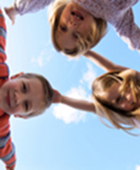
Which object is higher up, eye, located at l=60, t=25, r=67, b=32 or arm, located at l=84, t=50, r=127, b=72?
eye, located at l=60, t=25, r=67, b=32

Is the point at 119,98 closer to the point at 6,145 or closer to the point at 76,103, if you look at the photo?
the point at 76,103

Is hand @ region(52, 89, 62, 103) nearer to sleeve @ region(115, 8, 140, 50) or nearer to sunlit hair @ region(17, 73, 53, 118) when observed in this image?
sunlit hair @ region(17, 73, 53, 118)

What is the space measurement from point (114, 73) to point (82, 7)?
71 cm

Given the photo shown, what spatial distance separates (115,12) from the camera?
216cm

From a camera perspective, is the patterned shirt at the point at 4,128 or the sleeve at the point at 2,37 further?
the sleeve at the point at 2,37

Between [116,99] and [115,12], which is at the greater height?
[115,12]

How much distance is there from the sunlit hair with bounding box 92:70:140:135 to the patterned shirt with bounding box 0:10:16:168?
92 cm

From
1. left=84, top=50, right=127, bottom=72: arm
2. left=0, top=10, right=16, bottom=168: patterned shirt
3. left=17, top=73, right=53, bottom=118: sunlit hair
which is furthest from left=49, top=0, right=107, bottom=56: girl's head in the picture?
left=0, top=10, right=16, bottom=168: patterned shirt

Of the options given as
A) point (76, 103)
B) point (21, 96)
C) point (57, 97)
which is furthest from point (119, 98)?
point (21, 96)

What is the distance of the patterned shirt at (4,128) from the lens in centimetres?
217

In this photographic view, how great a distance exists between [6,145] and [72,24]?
1.56 meters

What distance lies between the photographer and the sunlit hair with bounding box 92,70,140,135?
1.94m

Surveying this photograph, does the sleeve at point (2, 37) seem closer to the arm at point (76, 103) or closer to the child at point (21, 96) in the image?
the child at point (21, 96)

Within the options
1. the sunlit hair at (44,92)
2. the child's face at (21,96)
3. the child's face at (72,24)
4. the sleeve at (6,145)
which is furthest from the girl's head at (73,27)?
the sleeve at (6,145)
